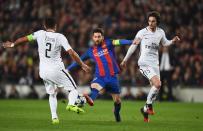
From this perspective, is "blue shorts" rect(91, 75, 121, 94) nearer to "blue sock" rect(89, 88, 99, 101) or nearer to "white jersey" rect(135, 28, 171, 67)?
"blue sock" rect(89, 88, 99, 101)

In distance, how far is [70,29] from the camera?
2886 cm

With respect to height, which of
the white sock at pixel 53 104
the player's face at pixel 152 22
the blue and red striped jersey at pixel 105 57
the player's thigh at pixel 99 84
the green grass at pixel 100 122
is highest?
the player's face at pixel 152 22

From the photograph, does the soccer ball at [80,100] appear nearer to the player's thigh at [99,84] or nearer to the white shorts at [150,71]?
the player's thigh at [99,84]

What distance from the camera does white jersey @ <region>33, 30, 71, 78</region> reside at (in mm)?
13766

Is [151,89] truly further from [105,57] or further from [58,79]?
[58,79]

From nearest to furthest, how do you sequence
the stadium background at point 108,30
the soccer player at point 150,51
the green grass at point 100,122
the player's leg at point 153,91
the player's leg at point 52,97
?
the green grass at point 100,122
the player's leg at point 52,97
the player's leg at point 153,91
the soccer player at point 150,51
the stadium background at point 108,30

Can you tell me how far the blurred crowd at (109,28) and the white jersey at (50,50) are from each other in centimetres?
1240

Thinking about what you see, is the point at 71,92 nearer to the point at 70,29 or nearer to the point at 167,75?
the point at 167,75

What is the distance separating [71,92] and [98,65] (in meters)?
1.33

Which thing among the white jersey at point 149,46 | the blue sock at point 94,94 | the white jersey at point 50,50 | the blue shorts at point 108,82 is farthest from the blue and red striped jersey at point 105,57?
the white jersey at point 50,50

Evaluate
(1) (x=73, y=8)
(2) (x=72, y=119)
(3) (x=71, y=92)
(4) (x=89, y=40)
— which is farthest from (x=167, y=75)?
(3) (x=71, y=92)

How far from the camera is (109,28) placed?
28188 millimetres

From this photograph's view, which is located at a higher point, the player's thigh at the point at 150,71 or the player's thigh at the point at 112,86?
the player's thigh at the point at 150,71

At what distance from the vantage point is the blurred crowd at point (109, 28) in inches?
1040
